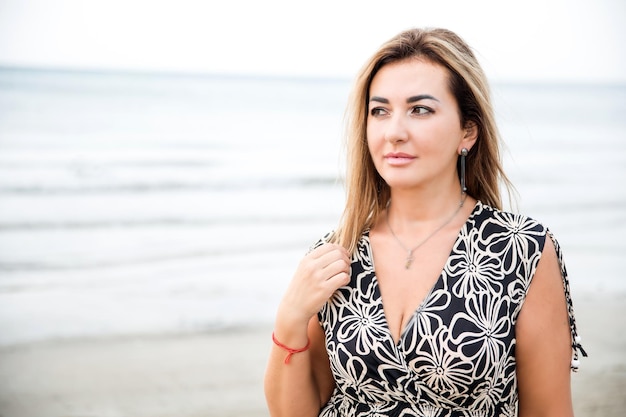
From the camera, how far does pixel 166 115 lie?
20969mm

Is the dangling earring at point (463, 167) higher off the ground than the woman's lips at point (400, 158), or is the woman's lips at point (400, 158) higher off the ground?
the woman's lips at point (400, 158)

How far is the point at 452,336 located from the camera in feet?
6.44

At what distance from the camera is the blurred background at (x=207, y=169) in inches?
228

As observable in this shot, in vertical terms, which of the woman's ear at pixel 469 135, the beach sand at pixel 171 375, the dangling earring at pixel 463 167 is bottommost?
the beach sand at pixel 171 375

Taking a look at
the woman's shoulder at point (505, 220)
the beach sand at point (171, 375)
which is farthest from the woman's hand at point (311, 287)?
the beach sand at point (171, 375)

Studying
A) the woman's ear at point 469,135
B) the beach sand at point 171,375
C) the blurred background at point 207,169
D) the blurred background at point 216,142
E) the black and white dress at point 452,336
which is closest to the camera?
the black and white dress at point 452,336

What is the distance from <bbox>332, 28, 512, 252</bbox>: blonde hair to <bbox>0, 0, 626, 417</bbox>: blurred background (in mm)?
166

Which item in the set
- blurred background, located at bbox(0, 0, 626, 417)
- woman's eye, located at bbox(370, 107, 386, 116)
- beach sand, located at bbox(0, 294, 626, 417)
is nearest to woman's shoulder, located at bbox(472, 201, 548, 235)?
blurred background, located at bbox(0, 0, 626, 417)

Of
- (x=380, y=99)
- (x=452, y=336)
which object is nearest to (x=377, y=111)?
(x=380, y=99)

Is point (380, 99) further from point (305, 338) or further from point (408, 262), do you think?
point (305, 338)

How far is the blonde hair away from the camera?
6.89ft

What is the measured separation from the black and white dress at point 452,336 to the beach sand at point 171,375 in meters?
2.86

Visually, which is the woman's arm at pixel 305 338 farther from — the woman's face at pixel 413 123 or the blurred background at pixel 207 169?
the blurred background at pixel 207 169

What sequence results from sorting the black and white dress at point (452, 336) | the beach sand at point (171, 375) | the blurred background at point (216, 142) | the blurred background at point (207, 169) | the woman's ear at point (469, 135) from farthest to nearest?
the blurred background at point (216, 142), the blurred background at point (207, 169), the beach sand at point (171, 375), the woman's ear at point (469, 135), the black and white dress at point (452, 336)
